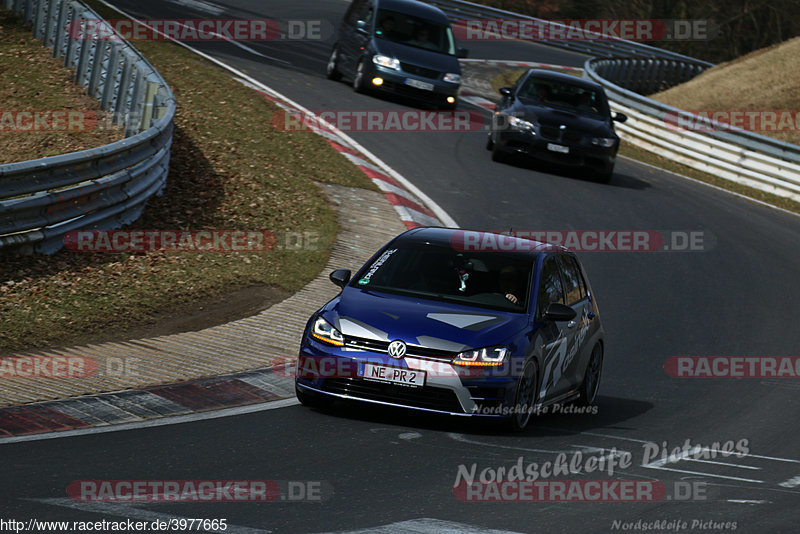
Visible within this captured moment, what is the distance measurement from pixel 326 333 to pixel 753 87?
87.2ft

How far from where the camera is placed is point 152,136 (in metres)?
15.3

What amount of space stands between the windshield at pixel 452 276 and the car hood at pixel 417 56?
1557 cm

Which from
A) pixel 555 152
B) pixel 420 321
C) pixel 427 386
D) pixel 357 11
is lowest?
pixel 555 152

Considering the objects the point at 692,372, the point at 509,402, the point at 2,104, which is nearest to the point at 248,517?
the point at 509,402

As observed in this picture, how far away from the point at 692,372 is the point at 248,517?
7.56 meters

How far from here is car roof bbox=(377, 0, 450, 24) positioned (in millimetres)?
26453

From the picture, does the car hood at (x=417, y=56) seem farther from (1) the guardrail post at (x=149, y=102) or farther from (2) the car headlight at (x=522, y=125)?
(1) the guardrail post at (x=149, y=102)

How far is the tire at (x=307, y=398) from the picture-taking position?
9422 mm

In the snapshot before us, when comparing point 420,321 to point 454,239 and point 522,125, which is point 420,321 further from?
point 522,125

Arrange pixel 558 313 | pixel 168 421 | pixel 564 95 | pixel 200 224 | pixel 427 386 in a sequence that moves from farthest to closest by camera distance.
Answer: pixel 564 95 < pixel 200 224 < pixel 558 313 < pixel 427 386 < pixel 168 421

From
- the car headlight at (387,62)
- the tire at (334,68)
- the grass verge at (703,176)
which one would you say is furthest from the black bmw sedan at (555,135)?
the tire at (334,68)

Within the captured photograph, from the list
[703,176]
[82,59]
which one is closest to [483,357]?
[82,59]

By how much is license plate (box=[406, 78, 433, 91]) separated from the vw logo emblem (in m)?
16.8

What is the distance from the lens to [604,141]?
22.7 meters
